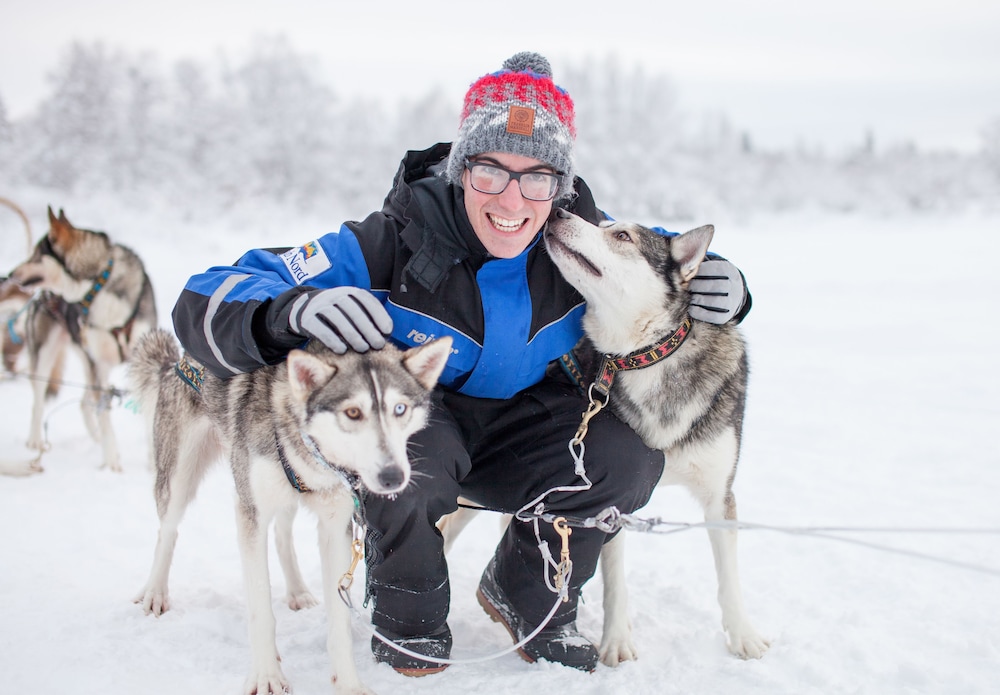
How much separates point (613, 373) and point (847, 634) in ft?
3.16

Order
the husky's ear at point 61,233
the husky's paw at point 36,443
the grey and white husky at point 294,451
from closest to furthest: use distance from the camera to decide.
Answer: the grey and white husky at point 294,451 < the husky's paw at point 36,443 < the husky's ear at point 61,233

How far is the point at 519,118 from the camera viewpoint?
185 cm

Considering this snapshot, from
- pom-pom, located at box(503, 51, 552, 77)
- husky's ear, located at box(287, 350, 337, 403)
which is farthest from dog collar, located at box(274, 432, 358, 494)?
pom-pom, located at box(503, 51, 552, 77)

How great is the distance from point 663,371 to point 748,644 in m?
0.78

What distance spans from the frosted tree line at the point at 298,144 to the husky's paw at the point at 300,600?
1251 centimetres

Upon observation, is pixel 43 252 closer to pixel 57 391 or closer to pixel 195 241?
pixel 57 391

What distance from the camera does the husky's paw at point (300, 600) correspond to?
7.08 feet

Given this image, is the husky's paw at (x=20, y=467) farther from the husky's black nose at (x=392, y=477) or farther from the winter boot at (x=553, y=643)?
the husky's black nose at (x=392, y=477)

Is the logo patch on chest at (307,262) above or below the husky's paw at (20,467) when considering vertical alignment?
above

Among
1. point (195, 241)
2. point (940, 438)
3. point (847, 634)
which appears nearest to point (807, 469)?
point (940, 438)

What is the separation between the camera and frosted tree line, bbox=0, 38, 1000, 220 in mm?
17594

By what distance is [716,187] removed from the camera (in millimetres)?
25125

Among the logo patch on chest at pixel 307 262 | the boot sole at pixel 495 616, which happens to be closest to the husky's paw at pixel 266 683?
the boot sole at pixel 495 616

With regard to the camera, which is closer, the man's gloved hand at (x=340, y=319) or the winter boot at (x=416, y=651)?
the man's gloved hand at (x=340, y=319)
